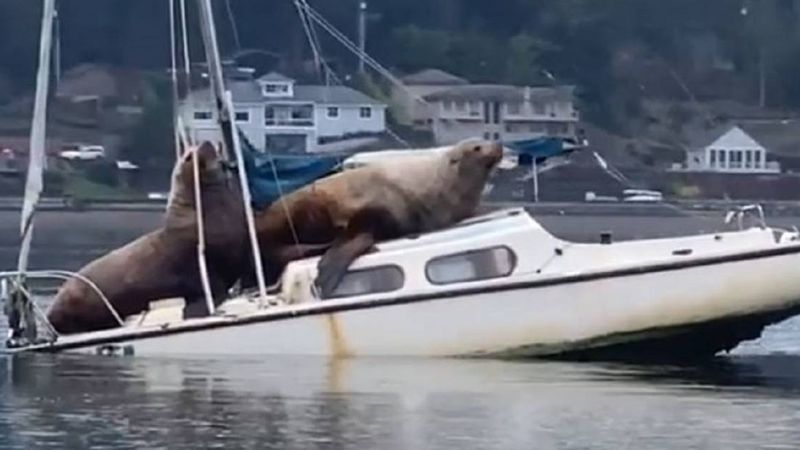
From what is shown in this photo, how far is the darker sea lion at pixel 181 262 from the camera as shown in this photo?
4806cm

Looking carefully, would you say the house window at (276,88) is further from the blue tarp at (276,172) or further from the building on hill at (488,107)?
the blue tarp at (276,172)

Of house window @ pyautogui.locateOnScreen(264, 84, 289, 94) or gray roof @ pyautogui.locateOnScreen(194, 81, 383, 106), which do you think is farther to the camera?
house window @ pyautogui.locateOnScreen(264, 84, 289, 94)

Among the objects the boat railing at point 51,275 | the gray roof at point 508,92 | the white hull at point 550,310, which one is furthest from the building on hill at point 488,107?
the white hull at point 550,310

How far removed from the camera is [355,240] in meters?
46.7

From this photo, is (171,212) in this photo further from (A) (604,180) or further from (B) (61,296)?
(A) (604,180)

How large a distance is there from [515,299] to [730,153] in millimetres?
91522

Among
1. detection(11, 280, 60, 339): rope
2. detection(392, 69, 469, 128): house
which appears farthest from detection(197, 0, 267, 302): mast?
detection(392, 69, 469, 128): house

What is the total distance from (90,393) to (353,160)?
24.4ft

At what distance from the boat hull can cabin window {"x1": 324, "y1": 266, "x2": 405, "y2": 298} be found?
24cm

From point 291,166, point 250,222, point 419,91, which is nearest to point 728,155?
point 419,91

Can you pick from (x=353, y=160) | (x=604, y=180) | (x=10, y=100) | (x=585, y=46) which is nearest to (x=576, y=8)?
(x=585, y=46)

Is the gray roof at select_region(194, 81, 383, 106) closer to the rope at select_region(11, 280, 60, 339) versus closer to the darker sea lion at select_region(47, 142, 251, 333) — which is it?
the rope at select_region(11, 280, 60, 339)

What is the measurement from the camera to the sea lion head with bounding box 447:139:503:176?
1891 inches

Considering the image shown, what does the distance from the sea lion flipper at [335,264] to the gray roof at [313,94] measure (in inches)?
3182
